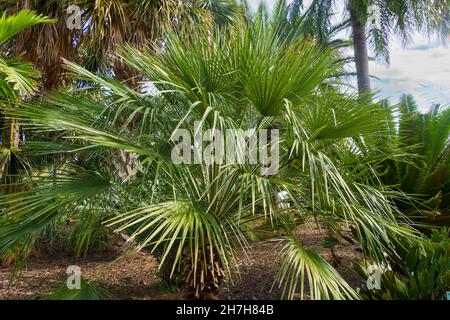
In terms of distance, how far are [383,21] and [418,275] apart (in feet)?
32.9

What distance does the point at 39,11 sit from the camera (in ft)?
19.9

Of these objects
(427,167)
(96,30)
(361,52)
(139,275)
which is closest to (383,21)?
(361,52)

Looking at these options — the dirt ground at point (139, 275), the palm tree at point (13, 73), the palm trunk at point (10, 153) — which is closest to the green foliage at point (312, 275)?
the dirt ground at point (139, 275)

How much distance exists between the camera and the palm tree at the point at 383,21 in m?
10.5

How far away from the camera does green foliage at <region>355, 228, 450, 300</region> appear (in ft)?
10.7

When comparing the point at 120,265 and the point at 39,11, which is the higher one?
the point at 39,11

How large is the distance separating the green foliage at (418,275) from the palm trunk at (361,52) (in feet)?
24.9

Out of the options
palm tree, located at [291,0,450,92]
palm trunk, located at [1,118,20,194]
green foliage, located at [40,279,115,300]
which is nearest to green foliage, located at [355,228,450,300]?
green foliage, located at [40,279,115,300]

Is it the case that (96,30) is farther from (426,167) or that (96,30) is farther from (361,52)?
(361,52)

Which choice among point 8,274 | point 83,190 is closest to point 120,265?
point 8,274

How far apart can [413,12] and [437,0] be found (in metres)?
0.72

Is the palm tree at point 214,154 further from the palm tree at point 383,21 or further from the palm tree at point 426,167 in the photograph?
the palm tree at point 383,21

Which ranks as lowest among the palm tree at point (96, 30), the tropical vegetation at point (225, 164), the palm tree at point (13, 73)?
the tropical vegetation at point (225, 164)
